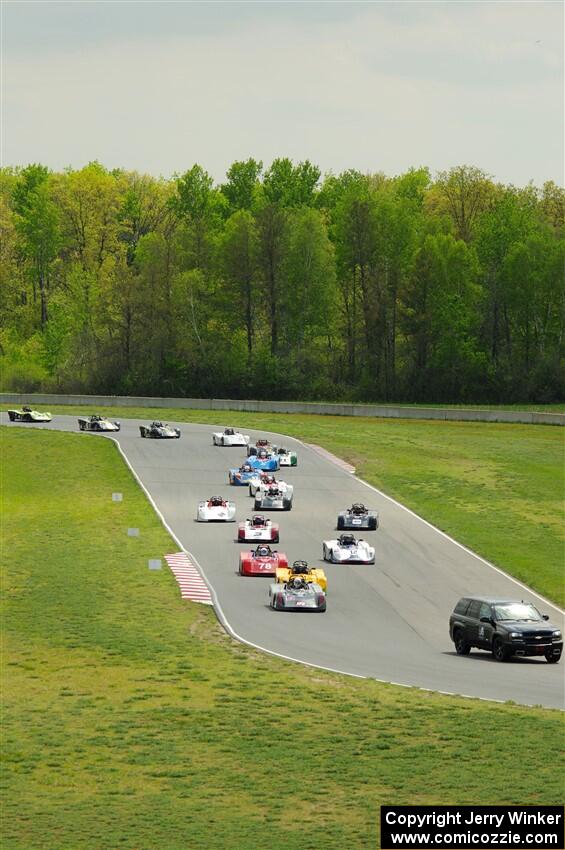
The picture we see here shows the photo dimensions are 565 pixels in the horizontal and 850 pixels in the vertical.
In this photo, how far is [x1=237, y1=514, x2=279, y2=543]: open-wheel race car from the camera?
59.7 meters

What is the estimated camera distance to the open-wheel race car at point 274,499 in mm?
68625

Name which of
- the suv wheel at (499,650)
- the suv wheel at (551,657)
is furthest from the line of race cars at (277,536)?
the suv wheel at (551,657)

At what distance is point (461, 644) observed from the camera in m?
41.6

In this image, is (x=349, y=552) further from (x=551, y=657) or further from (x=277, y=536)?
(x=551, y=657)

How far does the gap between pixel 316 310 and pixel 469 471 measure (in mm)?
76520

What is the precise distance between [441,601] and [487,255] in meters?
113

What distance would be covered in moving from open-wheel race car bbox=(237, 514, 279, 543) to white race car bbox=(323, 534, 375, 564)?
411 centimetres

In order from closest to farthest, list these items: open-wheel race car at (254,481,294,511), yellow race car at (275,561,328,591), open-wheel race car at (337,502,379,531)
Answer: yellow race car at (275,561,328,591) < open-wheel race car at (337,502,379,531) < open-wheel race car at (254,481,294,511)

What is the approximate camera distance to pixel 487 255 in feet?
519

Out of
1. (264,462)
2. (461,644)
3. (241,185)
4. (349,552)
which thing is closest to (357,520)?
(349,552)

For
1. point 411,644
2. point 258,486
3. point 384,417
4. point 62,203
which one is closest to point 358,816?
point 411,644

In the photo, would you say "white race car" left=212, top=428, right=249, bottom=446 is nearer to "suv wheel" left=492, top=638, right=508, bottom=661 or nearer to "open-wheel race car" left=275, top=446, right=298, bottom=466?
"open-wheel race car" left=275, top=446, right=298, bottom=466

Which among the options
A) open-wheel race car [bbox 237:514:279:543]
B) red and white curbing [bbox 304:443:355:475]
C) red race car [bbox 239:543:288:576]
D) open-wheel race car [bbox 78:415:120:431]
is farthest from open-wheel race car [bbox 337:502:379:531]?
open-wheel race car [bbox 78:415:120:431]

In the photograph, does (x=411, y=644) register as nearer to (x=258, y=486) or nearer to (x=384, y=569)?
(x=384, y=569)
